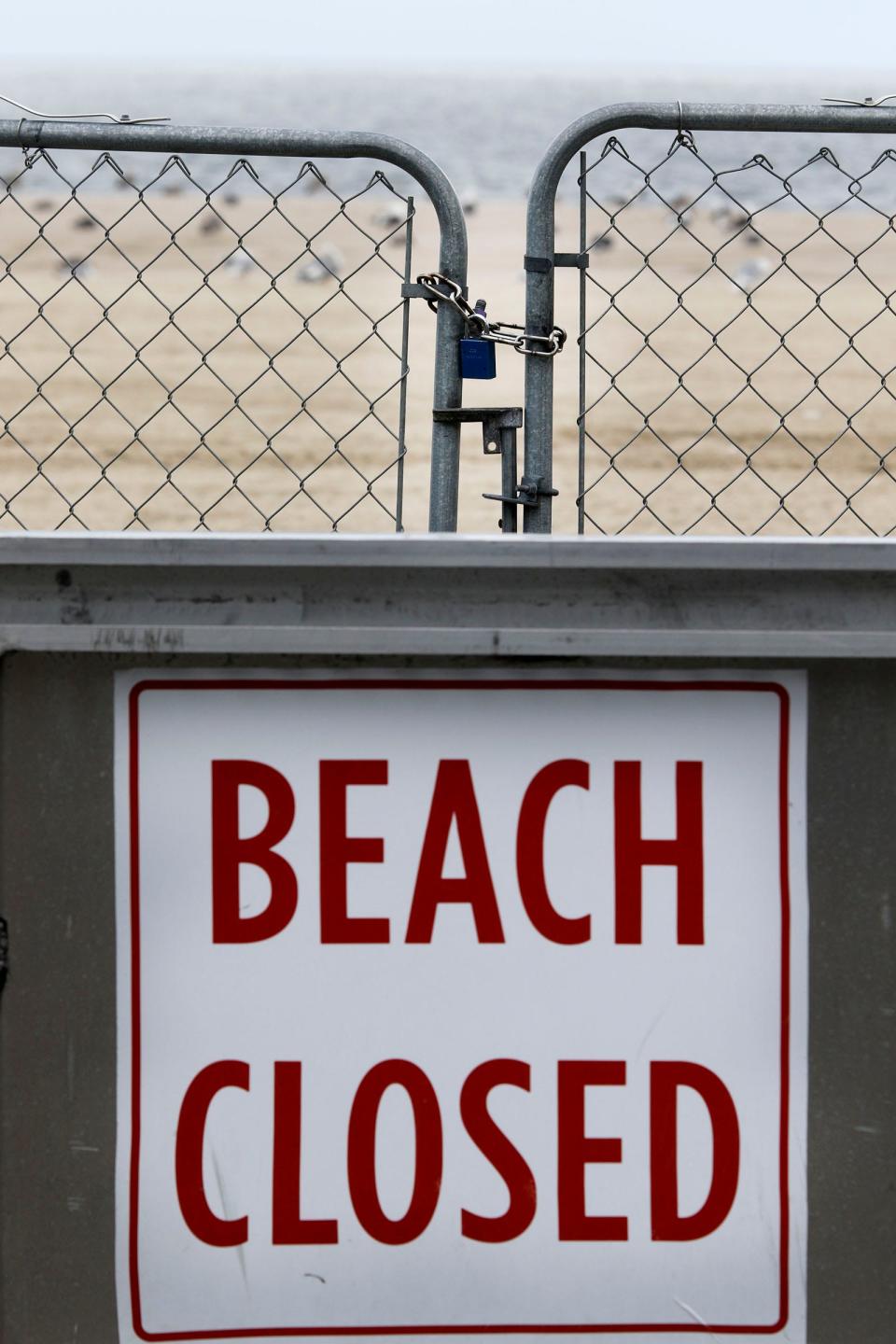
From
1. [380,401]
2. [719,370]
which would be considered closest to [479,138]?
[719,370]

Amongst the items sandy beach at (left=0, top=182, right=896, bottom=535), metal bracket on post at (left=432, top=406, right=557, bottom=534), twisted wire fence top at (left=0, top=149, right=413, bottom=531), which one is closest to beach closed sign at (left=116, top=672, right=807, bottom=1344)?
metal bracket on post at (left=432, top=406, right=557, bottom=534)

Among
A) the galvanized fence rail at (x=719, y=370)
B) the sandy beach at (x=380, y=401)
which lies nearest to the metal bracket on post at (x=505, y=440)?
the galvanized fence rail at (x=719, y=370)

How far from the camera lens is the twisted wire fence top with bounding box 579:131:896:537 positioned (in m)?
3.96

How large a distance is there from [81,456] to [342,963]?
8607 millimetres

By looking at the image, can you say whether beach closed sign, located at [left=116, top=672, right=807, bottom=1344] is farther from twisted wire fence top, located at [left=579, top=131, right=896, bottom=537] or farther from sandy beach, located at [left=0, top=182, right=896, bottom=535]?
sandy beach, located at [left=0, top=182, right=896, bottom=535]

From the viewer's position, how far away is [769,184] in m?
39.1

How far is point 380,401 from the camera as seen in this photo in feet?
31.0

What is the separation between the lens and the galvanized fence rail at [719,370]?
2844 millimetres

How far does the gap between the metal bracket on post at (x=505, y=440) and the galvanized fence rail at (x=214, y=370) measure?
4cm

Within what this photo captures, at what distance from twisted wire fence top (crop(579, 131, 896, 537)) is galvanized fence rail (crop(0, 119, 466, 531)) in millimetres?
493

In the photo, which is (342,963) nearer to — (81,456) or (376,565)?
(376,565)

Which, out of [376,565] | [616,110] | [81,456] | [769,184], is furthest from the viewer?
[769,184]

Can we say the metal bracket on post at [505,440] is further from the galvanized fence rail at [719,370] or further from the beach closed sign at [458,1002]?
the beach closed sign at [458,1002]

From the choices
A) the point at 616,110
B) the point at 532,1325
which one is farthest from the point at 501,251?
the point at 532,1325
